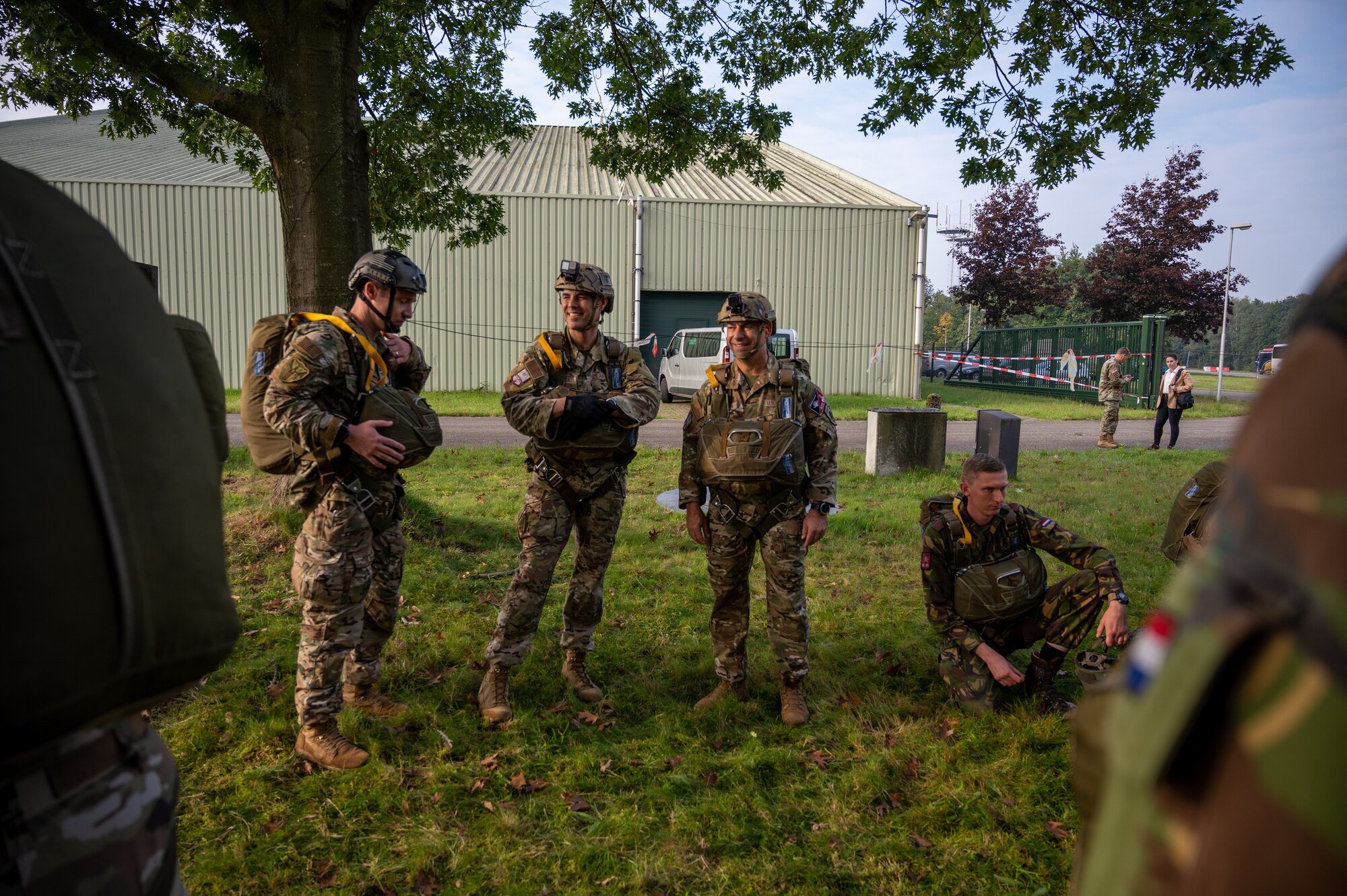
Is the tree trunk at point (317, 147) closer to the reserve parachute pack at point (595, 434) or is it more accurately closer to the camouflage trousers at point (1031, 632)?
the reserve parachute pack at point (595, 434)

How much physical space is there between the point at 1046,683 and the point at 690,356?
15.1 m

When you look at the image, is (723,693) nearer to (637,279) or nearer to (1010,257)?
(637,279)

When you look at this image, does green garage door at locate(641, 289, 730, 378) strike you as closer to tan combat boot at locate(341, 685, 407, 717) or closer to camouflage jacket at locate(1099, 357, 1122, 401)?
camouflage jacket at locate(1099, 357, 1122, 401)

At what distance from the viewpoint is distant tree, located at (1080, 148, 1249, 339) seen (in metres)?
26.5

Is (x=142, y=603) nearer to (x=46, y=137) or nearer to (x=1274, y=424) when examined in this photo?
(x=1274, y=424)

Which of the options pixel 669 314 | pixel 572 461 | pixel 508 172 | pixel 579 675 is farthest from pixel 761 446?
pixel 508 172

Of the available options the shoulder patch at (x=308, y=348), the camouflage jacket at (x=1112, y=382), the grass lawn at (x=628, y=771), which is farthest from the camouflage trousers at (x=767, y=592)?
the camouflage jacket at (x=1112, y=382)

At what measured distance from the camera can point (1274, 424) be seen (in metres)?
0.68

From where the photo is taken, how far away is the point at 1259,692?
0.62m

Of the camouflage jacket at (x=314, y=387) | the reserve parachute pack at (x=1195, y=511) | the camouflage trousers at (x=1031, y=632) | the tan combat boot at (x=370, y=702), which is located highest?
the camouflage jacket at (x=314, y=387)

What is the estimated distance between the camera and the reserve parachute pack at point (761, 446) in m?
4.34

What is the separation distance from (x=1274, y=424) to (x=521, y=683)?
443cm

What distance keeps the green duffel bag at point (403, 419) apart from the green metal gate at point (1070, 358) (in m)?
18.5

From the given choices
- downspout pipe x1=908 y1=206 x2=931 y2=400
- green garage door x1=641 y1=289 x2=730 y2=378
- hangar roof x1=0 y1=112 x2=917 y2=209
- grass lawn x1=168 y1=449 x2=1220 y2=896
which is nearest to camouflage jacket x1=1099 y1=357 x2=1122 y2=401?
downspout pipe x1=908 y1=206 x2=931 y2=400
